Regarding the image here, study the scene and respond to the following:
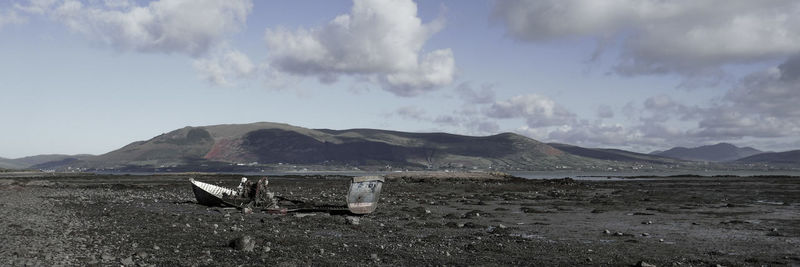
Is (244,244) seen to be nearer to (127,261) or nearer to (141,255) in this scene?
(141,255)

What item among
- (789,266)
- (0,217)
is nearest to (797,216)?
(789,266)

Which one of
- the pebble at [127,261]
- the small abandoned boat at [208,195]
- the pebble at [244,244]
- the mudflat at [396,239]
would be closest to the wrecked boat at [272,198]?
the small abandoned boat at [208,195]

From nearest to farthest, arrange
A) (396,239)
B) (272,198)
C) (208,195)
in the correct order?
(396,239) → (272,198) → (208,195)

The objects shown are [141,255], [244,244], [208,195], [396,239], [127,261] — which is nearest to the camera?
[127,261]

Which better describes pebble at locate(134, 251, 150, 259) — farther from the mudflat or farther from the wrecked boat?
the wrecked boat

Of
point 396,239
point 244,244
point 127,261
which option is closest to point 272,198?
point 396,239

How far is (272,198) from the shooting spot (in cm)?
3531

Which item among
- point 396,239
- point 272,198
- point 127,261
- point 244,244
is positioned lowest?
point 396,239

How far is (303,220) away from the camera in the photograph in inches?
1102

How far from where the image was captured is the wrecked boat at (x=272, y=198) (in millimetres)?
30172

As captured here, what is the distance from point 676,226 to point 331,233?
1637 cm

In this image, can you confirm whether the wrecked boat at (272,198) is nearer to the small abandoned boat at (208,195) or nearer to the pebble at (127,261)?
the small abandoned boat at (208,195)

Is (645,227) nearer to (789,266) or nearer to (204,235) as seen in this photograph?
(789,266)

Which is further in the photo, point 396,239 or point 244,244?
point 396,239
